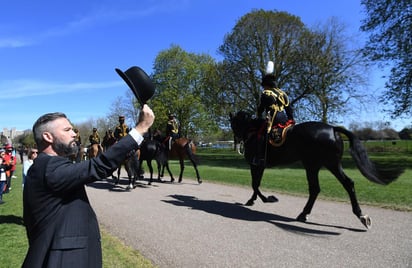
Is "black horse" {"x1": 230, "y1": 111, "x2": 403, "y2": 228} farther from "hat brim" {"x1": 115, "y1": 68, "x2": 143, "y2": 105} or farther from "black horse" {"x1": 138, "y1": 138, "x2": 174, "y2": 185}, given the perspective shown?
"black horse" {"x1": 138, "y1": 138, "x2": 174, "y2": 185}

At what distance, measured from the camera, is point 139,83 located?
2523mm

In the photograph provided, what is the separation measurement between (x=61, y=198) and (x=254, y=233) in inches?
178

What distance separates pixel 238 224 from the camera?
274 inches

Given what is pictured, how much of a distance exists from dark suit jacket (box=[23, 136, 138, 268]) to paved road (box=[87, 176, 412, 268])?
107 inches

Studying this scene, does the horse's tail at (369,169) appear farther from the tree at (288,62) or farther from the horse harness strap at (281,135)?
the tree at (288,62)

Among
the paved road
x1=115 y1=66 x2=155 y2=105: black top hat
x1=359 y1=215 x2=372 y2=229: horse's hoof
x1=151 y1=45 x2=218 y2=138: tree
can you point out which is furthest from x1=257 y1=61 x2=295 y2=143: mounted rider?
x1=151 y1=45 x2=218 y2=138: tree

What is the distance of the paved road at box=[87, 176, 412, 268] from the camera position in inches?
195

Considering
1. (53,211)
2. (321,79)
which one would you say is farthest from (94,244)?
(321,79)

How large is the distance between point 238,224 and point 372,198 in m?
4.75

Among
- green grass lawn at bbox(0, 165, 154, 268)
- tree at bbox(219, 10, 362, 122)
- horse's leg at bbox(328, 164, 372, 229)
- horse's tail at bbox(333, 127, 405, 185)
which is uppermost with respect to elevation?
tree at bbox(219, 10, 362, 122)

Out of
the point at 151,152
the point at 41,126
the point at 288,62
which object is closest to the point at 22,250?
the point at 41,126

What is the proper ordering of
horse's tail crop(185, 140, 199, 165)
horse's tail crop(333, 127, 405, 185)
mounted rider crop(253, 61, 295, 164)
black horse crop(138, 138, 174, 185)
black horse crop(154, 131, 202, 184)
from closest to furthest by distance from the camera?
horse's tail crop(333, 127, 405, 185)
mounted rider crop(253, 61, 295, 164)
black horse crop(138, 138, 174, 185)
horse's tail crop(185, 140, 199, 165)
black horse crop(154, 131, 202, 184)

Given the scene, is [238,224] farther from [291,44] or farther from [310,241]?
[291,44]

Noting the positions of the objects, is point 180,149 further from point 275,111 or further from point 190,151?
point 275,111
